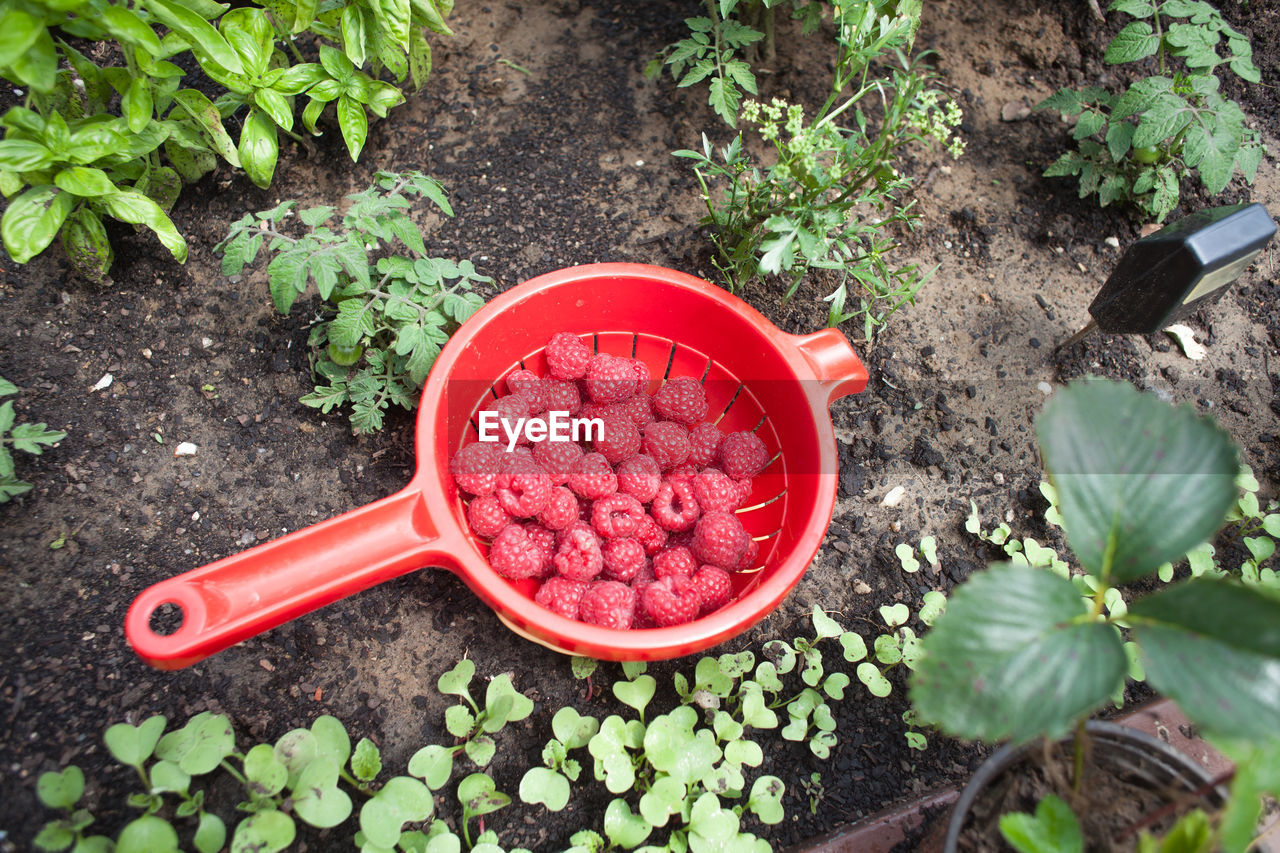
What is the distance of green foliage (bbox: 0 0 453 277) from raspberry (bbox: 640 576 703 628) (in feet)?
3.58

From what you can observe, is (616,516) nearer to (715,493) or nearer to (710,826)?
(715,493)

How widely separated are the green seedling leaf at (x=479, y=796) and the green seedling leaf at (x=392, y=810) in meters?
0.09

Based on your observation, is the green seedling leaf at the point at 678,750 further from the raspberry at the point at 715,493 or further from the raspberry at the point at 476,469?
the raspberry at the point at 476,469

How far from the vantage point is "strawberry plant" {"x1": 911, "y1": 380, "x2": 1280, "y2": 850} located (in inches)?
25.7

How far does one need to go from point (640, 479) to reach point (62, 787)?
980mm

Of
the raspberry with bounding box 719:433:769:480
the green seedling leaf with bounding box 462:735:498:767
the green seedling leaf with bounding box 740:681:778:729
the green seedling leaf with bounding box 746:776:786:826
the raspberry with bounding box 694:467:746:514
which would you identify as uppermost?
the raspberry with bounding box 719:433:769:480

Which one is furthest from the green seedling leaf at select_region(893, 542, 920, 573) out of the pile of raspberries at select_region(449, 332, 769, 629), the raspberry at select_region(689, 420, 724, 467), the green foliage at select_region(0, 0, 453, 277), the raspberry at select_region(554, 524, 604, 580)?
the green foliage at select_region(0, 0, 453, 277)

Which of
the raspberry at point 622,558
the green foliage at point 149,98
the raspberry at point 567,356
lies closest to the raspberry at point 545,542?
the raspberry at point 622,558

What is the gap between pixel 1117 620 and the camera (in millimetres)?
815

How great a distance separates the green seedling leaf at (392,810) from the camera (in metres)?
1.06

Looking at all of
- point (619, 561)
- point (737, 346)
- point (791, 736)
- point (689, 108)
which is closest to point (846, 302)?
point (737, 346)

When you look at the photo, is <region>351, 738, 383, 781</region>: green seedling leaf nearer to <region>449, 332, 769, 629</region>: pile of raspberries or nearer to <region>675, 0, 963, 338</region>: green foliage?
<region>449, 332, 769, 629</region>: pile of raspberries

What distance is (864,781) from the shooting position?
52.1 inches

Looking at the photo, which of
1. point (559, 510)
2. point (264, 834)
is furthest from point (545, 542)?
point (264, 834)
